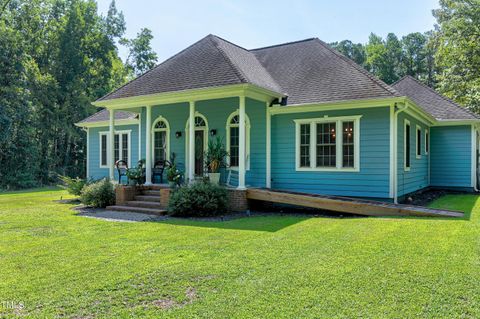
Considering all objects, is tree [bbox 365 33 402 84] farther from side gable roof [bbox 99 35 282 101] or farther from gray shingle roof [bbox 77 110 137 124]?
gray shingle roof [bbox 77 110 137 124]

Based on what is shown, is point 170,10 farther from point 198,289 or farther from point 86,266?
point 198,289

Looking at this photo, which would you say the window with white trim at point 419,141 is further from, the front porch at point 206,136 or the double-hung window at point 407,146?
the front porch at point 206,136

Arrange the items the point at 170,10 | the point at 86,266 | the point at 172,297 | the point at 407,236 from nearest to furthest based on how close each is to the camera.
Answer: the point at 172,297, the point at 86,266, the point at 407,236, the point at 170,10

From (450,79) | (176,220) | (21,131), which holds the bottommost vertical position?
(176,220)

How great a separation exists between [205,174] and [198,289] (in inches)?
295

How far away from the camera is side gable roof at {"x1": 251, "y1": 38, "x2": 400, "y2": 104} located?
1080cm

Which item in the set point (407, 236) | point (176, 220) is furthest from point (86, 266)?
point (407, 236)

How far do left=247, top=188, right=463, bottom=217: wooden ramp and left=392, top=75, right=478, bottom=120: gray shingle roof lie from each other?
7845 millimetres

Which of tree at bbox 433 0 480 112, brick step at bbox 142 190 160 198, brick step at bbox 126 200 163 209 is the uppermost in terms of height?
tree at bbox 433 0 480 112

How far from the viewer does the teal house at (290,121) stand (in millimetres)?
10508

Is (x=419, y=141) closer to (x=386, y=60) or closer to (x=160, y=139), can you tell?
(x=160, y=139)

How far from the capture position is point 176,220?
9.09m

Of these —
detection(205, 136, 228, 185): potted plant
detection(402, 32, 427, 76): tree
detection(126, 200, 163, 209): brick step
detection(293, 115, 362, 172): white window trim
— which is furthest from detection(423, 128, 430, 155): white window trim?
detection(402, 32, 427, 76): tree

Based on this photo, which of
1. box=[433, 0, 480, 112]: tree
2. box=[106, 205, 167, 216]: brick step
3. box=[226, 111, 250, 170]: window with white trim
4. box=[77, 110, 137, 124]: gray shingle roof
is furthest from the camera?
box=[433, 0, 480, 112]: tree
